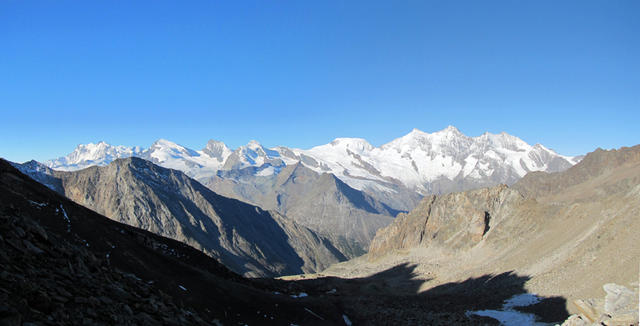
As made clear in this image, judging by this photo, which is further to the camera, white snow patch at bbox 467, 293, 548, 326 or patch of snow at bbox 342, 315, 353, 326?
patch of snow at bbox 342, 315, 353, 326

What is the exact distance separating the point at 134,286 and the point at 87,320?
1074 centimetres

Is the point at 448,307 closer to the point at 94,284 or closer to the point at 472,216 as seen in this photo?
the point at 94,284

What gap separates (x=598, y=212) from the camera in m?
85.3

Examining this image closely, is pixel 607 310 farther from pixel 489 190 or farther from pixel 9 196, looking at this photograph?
pixel 489 190

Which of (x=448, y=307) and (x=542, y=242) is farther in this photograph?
(x=542, y=242)

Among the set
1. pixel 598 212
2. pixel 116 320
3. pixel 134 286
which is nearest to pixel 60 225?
pixel 134 286

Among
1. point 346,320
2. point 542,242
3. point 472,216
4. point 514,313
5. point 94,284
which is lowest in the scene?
point 346,320

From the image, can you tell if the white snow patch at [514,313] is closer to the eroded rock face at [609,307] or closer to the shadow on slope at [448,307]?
the shadow on slope at [448,307]

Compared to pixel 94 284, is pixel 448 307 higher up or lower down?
lower down

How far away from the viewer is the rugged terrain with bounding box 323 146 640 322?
50969 mm

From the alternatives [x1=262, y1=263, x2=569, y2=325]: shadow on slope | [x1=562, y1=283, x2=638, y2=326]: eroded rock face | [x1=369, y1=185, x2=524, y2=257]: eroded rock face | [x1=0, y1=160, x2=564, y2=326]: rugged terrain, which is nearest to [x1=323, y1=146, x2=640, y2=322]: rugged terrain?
[x1=369, y1=185, x2=524, y2=257]: eroded rock face

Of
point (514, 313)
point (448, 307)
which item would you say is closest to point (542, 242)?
point (448, 307)

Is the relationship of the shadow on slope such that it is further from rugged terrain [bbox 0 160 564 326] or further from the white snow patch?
the white snow patch

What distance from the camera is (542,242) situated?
304ft
